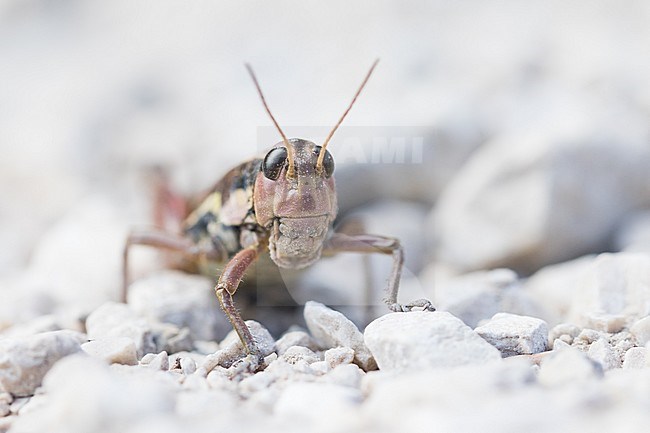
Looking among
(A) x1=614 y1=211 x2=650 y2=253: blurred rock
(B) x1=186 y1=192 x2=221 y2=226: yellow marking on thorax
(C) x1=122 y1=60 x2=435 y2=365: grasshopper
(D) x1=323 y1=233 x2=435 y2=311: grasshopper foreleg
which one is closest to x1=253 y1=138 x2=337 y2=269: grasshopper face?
(C) x1=122 y1=60 x2=435 y2=365: grasshopper

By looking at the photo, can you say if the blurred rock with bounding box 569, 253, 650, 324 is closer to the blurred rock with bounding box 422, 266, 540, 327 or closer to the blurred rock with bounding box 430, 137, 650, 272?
the blurred rock with bounding box 422, 266, 540, 327

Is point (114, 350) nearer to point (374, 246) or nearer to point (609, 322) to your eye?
point (374, 246)

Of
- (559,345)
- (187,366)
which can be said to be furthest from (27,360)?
(559,345)

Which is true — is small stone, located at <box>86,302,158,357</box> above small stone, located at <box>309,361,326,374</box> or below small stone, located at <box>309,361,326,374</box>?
below

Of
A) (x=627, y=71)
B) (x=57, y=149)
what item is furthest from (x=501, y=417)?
(x=57, y=149)

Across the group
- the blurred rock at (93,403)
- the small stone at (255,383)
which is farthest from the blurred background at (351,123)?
the blurred rock at (93,403)

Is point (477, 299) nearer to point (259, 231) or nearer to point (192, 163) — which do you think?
point (259, 231)
